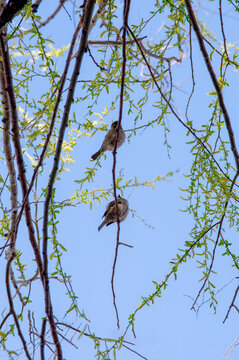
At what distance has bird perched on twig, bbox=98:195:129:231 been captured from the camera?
174 cm

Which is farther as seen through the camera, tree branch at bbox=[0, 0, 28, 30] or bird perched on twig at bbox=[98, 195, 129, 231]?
bird perched on twig at bbox=[98, 195, 129, 231]

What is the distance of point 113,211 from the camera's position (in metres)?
1.81

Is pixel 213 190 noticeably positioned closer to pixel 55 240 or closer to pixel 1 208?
pixel 55 240

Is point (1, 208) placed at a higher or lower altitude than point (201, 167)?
higher

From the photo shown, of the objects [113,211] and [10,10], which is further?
[113,211]

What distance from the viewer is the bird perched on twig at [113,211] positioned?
174 centimetres

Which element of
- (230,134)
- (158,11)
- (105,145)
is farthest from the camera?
(105,145)

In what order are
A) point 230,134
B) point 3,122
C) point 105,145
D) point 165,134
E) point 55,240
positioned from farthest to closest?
point 105,145 → point 3,122 → point 165,134 → point 55,240 → point 230,134

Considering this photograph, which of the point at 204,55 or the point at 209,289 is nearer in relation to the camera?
the point at 204,55

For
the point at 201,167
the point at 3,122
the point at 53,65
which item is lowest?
the point at 201,167

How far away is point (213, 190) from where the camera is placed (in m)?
1.15

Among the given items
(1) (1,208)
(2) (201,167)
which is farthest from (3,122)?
(2) (201,167)

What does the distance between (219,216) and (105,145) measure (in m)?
0.72

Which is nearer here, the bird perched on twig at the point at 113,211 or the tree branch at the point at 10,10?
the tree branch at the point at 10,10
